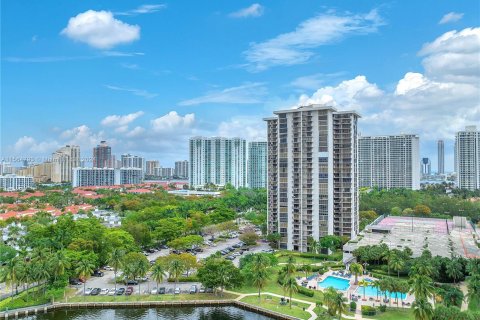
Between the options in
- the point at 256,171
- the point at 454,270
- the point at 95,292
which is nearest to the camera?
the point at 95,292

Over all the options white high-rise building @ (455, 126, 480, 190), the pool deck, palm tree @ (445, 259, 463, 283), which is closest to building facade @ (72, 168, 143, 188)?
white high-rise building @ (455, 126, 480, 190)

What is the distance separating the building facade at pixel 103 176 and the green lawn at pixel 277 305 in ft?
443

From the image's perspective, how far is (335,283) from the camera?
3831cm

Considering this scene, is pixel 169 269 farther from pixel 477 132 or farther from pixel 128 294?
pixel 477 132

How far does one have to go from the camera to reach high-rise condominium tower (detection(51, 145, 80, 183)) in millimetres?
174125

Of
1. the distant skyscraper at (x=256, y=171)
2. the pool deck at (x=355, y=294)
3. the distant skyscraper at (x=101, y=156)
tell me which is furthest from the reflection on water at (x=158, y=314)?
the distant skyscraper at (x=101, y=156)

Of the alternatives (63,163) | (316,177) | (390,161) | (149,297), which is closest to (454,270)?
(316,177)

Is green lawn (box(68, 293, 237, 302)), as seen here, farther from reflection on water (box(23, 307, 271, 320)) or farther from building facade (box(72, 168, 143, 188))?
building facade (box(72, 168, 143, 188))

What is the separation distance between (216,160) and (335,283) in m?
99.2

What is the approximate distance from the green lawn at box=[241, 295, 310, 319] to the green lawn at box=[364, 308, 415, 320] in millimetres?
5290

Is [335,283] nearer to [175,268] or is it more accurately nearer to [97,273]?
[175,268]

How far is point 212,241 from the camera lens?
5812 centimetres

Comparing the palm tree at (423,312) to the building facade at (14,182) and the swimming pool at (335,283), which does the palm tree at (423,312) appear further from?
the building facade at (14,182)

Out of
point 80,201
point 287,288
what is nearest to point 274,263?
point 287,288
